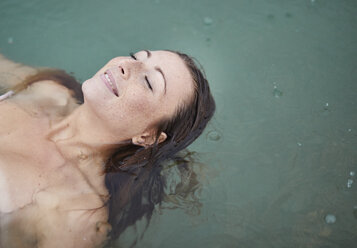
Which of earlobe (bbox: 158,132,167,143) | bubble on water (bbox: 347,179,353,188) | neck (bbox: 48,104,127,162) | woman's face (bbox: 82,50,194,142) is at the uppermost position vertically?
woman's face (bbox: 82,50,194,142)

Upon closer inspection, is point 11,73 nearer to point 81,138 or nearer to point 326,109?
point 81,138

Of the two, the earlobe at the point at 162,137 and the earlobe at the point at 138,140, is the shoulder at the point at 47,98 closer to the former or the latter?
the earlobe at the point at 138,140

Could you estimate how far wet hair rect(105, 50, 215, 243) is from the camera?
222cm

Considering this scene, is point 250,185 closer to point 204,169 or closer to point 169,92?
point 204,169

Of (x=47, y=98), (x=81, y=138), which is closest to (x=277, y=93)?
(x=81, y=138)

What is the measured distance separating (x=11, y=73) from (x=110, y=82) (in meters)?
1.30

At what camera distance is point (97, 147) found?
7.29 feet

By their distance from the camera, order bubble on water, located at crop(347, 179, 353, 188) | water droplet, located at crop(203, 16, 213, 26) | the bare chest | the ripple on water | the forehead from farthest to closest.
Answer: water droplet, located at crop(203, 16, 213, 26) → the ripple on water → bubble on water, located at crop(347, 179, 353, 188) → the forehead → the bare chest

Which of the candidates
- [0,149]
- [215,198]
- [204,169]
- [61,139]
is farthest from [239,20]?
[0,149]

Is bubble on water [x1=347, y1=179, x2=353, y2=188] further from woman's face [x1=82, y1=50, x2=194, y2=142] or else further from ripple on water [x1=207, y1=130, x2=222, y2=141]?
woman's face [x1=82, y1=50, x2=194, y2=142]

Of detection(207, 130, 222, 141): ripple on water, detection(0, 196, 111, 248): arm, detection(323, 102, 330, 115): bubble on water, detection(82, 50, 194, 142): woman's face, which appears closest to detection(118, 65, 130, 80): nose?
detection(82, 50, 194, 142): woman's face

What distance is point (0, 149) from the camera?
78.7 inches

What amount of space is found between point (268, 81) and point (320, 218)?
4.51 ft

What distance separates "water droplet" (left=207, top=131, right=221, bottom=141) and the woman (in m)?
0.74
